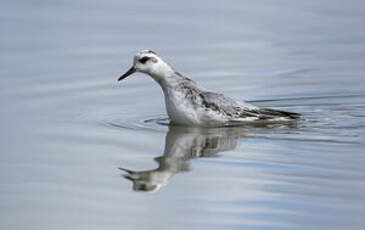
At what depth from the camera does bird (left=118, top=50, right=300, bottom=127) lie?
15.1 m

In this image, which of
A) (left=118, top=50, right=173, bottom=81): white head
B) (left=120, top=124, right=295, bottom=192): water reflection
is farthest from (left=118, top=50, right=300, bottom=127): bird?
(left=120, top=124, right=295, bottom=192): water reflection

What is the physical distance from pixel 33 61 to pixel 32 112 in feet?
11.2

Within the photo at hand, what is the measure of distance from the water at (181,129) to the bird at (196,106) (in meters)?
0.29

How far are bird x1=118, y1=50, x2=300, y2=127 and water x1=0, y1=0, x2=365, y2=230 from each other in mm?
290

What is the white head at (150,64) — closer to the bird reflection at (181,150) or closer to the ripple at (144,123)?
the ripple at (144,123)

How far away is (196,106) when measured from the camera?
15.1m

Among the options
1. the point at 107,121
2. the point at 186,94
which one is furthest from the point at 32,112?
the point at 186,94

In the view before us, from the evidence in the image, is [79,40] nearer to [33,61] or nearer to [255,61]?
[33,61]

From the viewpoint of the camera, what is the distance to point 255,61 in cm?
1947

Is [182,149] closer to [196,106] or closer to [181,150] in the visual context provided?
[181,150]

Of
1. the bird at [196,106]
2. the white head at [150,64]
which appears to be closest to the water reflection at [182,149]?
the bird at [196,106]

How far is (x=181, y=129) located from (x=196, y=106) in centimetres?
46

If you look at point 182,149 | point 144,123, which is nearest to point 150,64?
point 144,123

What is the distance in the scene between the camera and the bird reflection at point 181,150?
1197 cm
